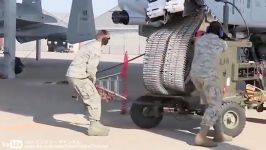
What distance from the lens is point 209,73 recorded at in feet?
24.3

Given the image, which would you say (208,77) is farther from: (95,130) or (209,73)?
(95,130)

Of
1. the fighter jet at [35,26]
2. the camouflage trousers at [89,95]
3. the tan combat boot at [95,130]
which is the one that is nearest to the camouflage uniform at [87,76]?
the camouflage trousers at [89,95]

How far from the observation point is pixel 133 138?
7938 millimetres

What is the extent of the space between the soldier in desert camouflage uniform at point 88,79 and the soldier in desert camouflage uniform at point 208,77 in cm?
164

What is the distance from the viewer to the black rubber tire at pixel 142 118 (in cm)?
884

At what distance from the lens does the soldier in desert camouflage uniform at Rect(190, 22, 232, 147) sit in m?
7.38

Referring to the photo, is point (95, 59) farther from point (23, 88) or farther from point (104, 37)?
point (23, 88)

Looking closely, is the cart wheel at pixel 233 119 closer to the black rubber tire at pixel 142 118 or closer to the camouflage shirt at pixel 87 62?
the black rubber tire at pixel 142 118

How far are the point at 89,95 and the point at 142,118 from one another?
1318 mm

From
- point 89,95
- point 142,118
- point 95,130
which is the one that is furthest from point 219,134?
point 89,95

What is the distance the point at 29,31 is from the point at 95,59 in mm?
19592

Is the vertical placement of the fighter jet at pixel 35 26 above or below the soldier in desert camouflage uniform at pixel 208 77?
above

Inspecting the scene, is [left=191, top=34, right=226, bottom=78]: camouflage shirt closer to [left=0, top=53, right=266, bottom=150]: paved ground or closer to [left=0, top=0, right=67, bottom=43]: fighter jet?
[left=0, top=53, right=266, bottom=150]: paved ground

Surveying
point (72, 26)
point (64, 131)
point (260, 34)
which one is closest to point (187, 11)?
point (64, 131)
